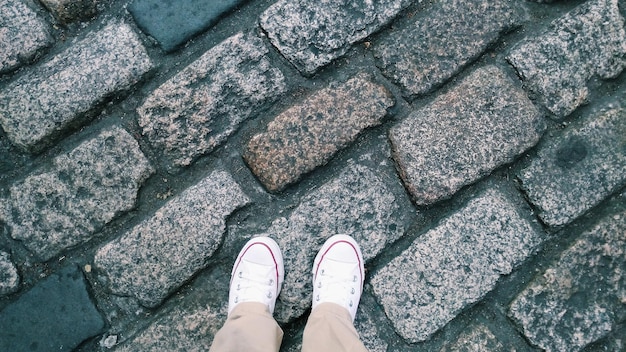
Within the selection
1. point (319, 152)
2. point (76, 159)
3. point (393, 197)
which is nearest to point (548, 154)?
point (393, 197)

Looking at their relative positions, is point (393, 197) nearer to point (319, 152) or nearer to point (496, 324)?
point (319, 152)

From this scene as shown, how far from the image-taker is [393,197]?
6.45 feet

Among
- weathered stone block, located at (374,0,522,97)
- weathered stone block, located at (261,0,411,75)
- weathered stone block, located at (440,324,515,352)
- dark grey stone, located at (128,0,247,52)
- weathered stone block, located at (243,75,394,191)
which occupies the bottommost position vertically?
weathered stone block, located at (440,324,515,352)

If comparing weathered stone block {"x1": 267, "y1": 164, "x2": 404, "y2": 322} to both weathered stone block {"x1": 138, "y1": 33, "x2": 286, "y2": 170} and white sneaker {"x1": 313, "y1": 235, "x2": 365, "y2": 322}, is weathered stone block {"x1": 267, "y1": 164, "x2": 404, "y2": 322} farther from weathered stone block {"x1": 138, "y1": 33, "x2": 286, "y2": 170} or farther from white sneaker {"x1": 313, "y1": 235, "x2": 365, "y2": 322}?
weathered stone block {"x1": 138, "y1": 33, "x2": 286, "y2": 170}

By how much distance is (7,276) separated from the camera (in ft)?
6.39

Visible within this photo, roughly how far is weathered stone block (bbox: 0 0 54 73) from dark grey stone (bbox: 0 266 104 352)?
816 mm

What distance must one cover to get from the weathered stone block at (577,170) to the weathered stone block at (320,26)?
779mm

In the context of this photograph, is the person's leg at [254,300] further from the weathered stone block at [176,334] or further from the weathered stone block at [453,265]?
the weathered stone block at [453,265]

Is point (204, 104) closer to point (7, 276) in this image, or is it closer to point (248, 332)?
point (248, 332)

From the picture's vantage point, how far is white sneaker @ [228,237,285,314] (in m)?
1.92

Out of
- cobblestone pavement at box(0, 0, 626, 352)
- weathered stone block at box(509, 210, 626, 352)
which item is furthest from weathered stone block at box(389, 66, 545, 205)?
weathered stone block at box(509, 210, 626, 352)

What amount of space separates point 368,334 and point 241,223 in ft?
1.98

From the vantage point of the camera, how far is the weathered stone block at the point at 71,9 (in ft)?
6.53

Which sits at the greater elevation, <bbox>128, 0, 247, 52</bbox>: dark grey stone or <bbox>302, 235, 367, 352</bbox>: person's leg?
<bbox>128, 0, 247, 52</bbox>: dark grey stone
